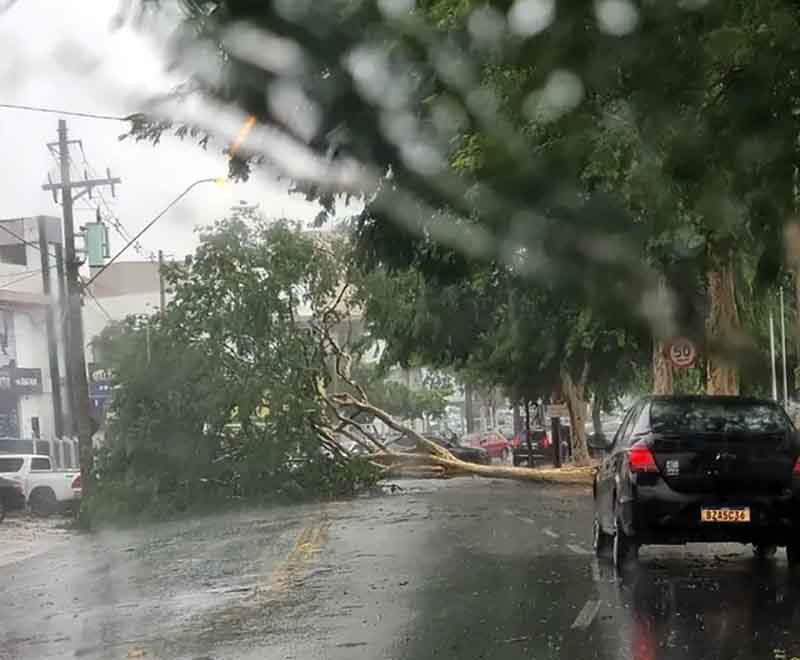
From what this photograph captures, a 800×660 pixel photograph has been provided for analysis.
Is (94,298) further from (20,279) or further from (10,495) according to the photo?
(20,279)

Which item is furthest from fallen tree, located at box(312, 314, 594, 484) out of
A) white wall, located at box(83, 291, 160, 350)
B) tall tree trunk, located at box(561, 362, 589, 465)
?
tall tree trunk, located at box(561, 362, 589, 465)

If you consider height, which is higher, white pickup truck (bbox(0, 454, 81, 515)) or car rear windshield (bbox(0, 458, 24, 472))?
car rear windshield (bbox(0, 458, 24, 472))

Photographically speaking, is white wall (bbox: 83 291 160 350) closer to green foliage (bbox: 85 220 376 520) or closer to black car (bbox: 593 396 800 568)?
green foliage (bbox: 85 220 376 520)

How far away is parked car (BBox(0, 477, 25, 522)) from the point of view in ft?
97.9

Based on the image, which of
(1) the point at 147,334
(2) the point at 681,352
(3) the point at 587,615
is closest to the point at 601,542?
(3) the point at 587,615

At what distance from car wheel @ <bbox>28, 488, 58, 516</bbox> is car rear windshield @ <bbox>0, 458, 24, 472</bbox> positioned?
0.83 metres

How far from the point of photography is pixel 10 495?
3011 centimetres

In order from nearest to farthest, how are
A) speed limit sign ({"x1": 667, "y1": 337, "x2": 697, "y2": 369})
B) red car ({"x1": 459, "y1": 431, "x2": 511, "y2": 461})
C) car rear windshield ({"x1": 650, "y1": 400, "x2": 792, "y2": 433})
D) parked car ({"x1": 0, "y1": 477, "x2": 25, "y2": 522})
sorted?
car rear windshield ({"x1": 650, "y1": 400, "x2": 792, "y2": 433}) → speed limit sign ({"x1": 667, "y1": 337, "x2": 697, "y2": 369}) → parked car ({"x1": 0, "y1": 477, "x2": 25, "y2": 522}) → red car ({"x1": 459, "y1": 431, "x2": 511, "y2": 461})

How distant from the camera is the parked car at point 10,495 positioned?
97.9ft

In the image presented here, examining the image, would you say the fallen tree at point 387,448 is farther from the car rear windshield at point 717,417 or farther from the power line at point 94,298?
the car rear windshield at point 717,417

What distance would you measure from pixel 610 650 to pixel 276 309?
21256 mm

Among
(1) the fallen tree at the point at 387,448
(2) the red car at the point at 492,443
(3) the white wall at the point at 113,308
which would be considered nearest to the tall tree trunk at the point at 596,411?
(2) the red car at the point at 492,443

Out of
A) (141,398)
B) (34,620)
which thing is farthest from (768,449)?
(141,398)

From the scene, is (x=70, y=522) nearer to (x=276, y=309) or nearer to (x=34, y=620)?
(x=276, y=309)
